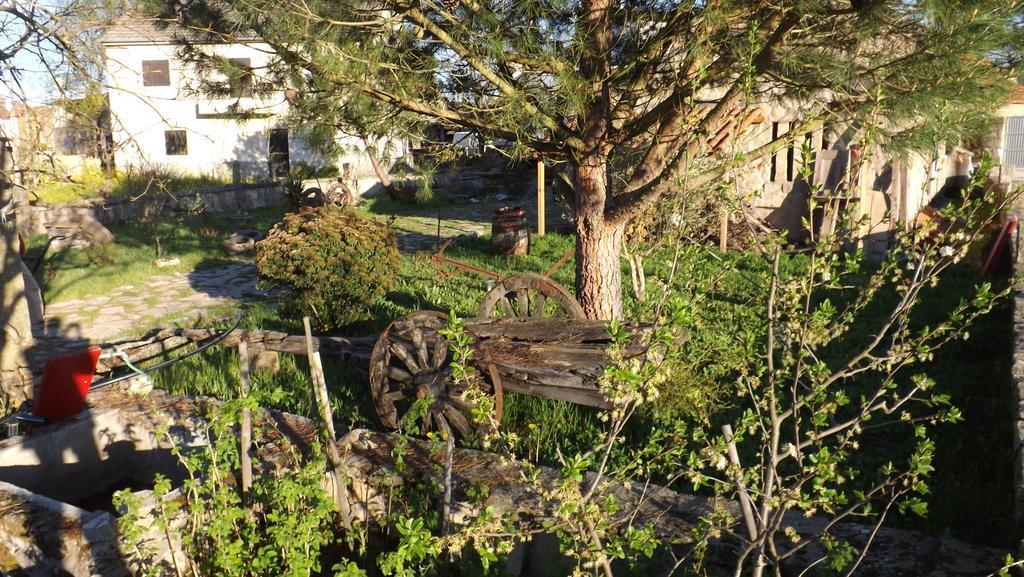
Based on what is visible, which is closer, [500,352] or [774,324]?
[774,324]

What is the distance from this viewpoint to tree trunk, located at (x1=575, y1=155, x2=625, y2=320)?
609 cm

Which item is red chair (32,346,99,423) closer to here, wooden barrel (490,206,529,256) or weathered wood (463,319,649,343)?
weathered wood (463,319,649,343)

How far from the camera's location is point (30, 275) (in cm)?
888

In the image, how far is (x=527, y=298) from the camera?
19.4ft

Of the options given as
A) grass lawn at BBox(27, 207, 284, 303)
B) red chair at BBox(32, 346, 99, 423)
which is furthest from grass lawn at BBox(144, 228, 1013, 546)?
grass lawn at BBox(27, 207, 284, 303)

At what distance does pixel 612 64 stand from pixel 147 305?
272 inches

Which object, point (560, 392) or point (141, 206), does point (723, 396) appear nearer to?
point (560, 392)

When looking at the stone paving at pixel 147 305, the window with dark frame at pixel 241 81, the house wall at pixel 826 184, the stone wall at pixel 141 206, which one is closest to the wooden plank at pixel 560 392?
the window with dark frame at pixel 241 81

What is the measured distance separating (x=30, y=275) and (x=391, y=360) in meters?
5.76

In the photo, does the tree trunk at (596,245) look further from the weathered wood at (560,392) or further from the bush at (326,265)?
the bush at (326,265)

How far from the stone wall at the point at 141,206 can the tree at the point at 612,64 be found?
7898 mm

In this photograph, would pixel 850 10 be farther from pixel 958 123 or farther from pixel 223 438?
pixel 223 438

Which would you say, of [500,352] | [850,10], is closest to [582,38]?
[850,10]

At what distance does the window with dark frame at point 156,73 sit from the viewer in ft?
84.6
